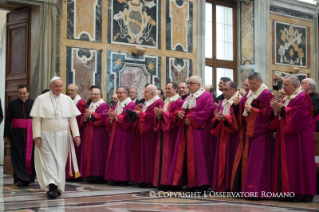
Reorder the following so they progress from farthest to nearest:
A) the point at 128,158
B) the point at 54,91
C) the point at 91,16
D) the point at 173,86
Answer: the point at 91,16 < the point at 128,158 < the point at 173,86 < the point at 54,91

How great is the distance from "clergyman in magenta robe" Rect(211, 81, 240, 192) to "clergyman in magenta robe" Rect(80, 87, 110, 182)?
274 centimetres

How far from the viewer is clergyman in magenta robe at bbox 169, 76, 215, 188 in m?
7.83

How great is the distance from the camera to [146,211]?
229 inches

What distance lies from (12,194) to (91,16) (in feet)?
16.4

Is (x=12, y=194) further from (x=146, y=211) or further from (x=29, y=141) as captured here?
(x=146, y=211)

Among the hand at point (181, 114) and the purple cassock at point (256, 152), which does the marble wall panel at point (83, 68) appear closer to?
the hand at point (181, 114)

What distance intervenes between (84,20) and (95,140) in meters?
2.90

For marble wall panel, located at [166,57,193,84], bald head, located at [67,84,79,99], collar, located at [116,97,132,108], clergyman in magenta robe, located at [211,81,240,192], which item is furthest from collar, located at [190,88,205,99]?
marble wall panel, located at [166,57,193,84]

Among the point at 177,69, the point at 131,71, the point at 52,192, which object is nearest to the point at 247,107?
the point at 52,192

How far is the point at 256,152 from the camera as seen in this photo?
7023 millimetres

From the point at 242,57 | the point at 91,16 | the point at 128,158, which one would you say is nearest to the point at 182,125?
the point at 128,158

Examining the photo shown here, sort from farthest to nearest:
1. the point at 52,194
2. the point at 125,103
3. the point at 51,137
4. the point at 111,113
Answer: the point at 125,103 → the point at 111,113 → the point at 51,137 → the point at 52,194

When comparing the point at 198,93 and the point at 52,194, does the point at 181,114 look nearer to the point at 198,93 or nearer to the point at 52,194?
the point at 198,93

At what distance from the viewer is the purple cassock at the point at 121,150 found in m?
9.26
